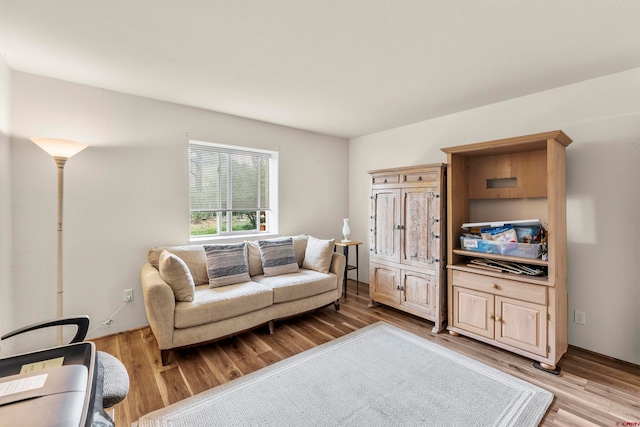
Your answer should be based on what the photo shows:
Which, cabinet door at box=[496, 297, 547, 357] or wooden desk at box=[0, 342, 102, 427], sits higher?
wooden desk at box=[0, 342, 102, 427]

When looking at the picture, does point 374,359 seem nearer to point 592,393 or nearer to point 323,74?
point 592,393

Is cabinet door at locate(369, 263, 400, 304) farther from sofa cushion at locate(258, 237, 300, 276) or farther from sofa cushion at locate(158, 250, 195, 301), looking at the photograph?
sofa cushion at locate(158, 250, 195, 301)

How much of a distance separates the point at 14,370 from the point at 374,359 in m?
2.25

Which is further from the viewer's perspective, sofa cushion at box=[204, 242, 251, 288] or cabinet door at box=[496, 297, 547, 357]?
sofa cushion at box=[204, 242, 251, 288]

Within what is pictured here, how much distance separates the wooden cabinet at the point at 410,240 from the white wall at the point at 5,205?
3522 millimetres

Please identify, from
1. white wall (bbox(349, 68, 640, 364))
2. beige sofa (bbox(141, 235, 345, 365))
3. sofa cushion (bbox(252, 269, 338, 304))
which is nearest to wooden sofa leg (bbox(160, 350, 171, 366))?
beige sofa (bbox(141, 235, 345, 365))

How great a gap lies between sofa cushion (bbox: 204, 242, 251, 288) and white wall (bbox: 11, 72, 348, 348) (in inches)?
20.3

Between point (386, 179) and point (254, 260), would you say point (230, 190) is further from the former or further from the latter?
point (386, 179)

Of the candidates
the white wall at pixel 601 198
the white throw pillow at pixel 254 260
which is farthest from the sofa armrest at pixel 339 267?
the white wall at pixel 601 198

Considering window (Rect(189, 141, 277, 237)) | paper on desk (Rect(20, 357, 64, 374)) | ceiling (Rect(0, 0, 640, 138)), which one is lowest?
paper on desk (Rect(20, 357, 64, 374))

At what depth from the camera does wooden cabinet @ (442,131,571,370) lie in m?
2.33

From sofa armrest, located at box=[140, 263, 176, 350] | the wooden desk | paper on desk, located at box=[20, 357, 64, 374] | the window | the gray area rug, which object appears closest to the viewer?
the wooden desk

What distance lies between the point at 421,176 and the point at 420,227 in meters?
0.58

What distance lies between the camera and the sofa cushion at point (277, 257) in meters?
3.37
